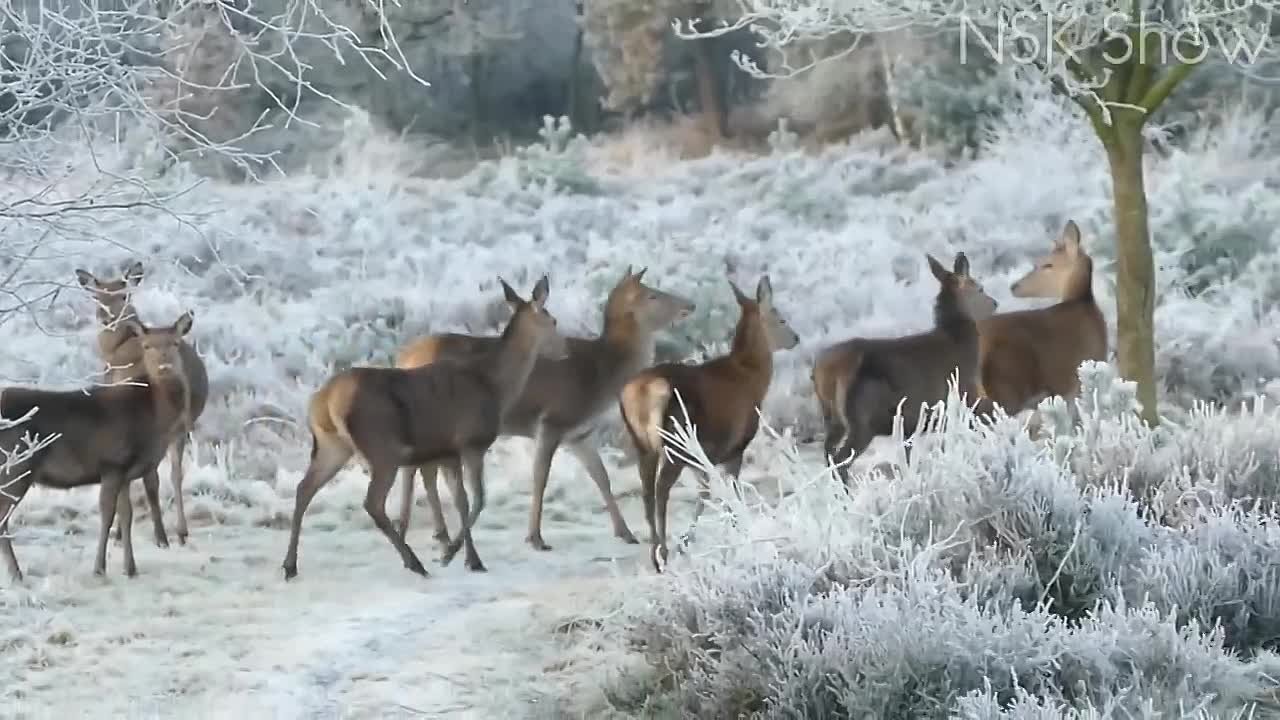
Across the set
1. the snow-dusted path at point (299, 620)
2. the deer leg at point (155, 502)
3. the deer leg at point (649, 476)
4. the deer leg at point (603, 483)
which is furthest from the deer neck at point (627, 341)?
the deer leg at point (155, 502)

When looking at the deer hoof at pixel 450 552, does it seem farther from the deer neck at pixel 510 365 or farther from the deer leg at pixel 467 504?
the deer neck at pixel 510 365

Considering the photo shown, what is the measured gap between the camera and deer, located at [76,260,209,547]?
29.1ft

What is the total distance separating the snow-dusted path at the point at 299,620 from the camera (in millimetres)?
6207

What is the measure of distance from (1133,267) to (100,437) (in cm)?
619

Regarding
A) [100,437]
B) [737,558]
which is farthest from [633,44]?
[737,558]

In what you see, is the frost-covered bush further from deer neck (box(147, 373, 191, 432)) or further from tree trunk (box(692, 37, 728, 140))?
tree trunk (box(692, 37, 728, 140))

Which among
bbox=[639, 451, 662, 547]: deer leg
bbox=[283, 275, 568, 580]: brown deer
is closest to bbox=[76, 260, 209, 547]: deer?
bbox=[283, 275, 568, 580]: brown deer

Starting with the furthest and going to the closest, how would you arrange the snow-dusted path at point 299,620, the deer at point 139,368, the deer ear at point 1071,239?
1. the deer ear at point 1071,239
2. the deer at point 139,368
3. the snow-dusted path at point 299,620

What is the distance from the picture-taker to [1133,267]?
9938 millimetres

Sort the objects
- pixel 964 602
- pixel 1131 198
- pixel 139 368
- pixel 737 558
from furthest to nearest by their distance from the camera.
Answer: pixel 1131 198, pixel 139 368, pixel 737 558, pixel 964 602

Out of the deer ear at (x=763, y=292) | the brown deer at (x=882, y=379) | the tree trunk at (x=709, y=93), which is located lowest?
the brown deer at (x=882, y=379)

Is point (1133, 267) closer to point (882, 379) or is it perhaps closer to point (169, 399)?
point (882, 379)

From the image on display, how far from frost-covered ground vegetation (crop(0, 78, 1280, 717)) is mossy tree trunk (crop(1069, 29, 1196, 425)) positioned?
2.68 feet

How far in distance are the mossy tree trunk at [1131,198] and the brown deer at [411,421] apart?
380 centimetres
